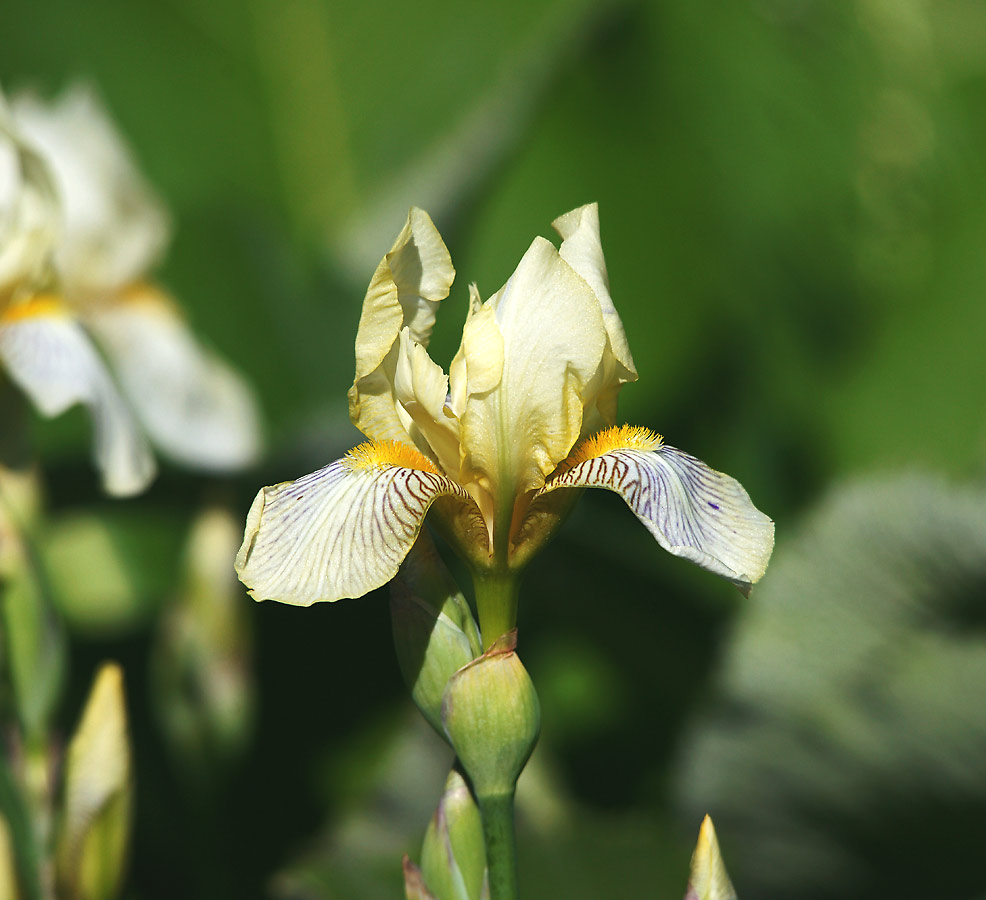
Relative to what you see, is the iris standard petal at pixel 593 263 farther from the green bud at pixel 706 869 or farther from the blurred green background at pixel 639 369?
the blurred green background at pixel 639 369

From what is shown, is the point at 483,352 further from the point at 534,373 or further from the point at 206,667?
the point at 206,667

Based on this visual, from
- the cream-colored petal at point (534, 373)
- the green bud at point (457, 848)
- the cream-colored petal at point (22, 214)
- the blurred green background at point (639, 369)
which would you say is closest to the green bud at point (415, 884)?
the green bud at point (457, 848)

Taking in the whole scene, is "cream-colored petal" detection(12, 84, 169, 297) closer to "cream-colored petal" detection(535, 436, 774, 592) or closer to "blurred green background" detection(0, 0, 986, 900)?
"blurred green background" detection(0, 0, 986, 900)

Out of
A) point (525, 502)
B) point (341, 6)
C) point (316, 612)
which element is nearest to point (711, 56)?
point (341, 6)

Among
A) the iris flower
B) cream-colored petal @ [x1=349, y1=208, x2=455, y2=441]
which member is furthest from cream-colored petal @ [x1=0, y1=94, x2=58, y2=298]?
cream-colored petal @ [x1=349, y1=208, x2=455, y2=441]

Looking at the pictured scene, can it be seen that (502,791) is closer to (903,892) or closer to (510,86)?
(903,892)

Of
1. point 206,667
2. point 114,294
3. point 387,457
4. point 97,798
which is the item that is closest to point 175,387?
point 114,294

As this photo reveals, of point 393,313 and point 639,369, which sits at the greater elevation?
point 393,313
